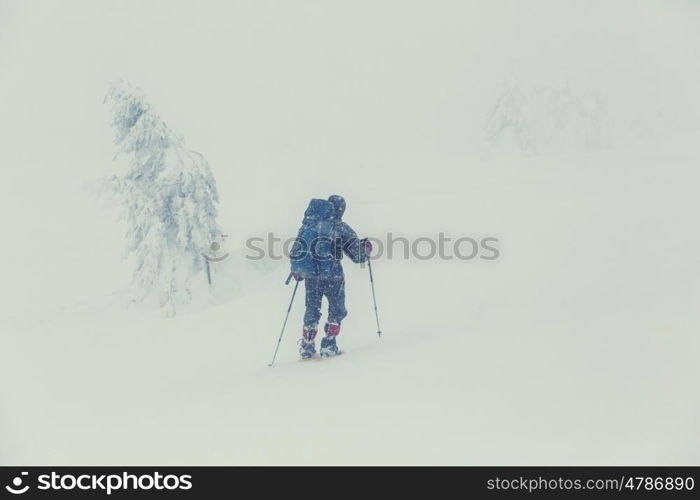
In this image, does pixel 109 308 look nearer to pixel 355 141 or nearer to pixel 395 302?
pixel 395 302

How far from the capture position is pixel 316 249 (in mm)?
8219

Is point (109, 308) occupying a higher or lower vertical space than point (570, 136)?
lower

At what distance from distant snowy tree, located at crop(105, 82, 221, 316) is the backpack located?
28.3ft

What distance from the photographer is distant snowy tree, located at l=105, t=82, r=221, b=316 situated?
1602cm

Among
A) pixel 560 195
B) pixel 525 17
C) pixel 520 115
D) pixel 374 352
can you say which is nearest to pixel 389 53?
pixel 525 17

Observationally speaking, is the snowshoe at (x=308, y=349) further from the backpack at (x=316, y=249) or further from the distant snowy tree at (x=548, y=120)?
the distant snowy tree at (x=548, y=120)

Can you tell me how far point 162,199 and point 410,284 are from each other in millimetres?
7437

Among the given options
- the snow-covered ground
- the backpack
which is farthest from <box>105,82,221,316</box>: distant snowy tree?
the backpack

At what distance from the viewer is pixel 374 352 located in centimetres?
831

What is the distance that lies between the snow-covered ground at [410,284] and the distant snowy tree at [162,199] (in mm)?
885

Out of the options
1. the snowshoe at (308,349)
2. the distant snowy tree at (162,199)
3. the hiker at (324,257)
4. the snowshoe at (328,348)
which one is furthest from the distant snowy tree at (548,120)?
the snowshoe at (308,349)

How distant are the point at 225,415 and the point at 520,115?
91.8 ft

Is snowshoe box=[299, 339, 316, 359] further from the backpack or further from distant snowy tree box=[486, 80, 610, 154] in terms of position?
distant snowy tree box=[486, 80, 610, 154]

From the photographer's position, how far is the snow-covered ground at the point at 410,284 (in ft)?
20.2
